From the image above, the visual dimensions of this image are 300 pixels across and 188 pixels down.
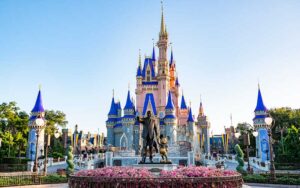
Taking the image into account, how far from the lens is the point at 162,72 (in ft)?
203

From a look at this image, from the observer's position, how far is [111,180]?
956 cm

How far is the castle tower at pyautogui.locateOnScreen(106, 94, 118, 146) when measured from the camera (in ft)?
189

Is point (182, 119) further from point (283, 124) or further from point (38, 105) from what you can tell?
point (38, 105)

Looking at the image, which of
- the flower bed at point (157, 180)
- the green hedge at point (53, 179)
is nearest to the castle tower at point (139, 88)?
the green hedge at point (53, 179)

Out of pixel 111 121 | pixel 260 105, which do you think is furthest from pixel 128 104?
pixel 260 105

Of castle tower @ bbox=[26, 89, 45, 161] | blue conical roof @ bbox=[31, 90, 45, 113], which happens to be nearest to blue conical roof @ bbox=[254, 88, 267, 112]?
castle tower @ bbox=[26, 89, 45, 161]

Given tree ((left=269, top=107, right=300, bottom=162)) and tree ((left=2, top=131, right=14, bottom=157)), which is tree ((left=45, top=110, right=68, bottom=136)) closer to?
tree ((left=2, top=131, right=14, bottom=157))

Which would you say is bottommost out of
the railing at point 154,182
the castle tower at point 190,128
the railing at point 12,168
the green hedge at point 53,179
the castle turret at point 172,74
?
the railing at point 12,168

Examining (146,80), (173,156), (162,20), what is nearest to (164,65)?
(146,80)

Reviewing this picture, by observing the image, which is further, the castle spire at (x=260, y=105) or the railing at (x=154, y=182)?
the castle spire at (x=260, y=105)

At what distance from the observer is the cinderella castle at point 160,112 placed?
54.0 metres

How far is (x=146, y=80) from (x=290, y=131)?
107 feet

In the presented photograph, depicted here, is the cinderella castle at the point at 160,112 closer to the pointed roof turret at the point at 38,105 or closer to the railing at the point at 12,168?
the pointed roof turret at the point at 38,105

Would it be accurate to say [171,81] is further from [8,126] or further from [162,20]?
[8,126]
